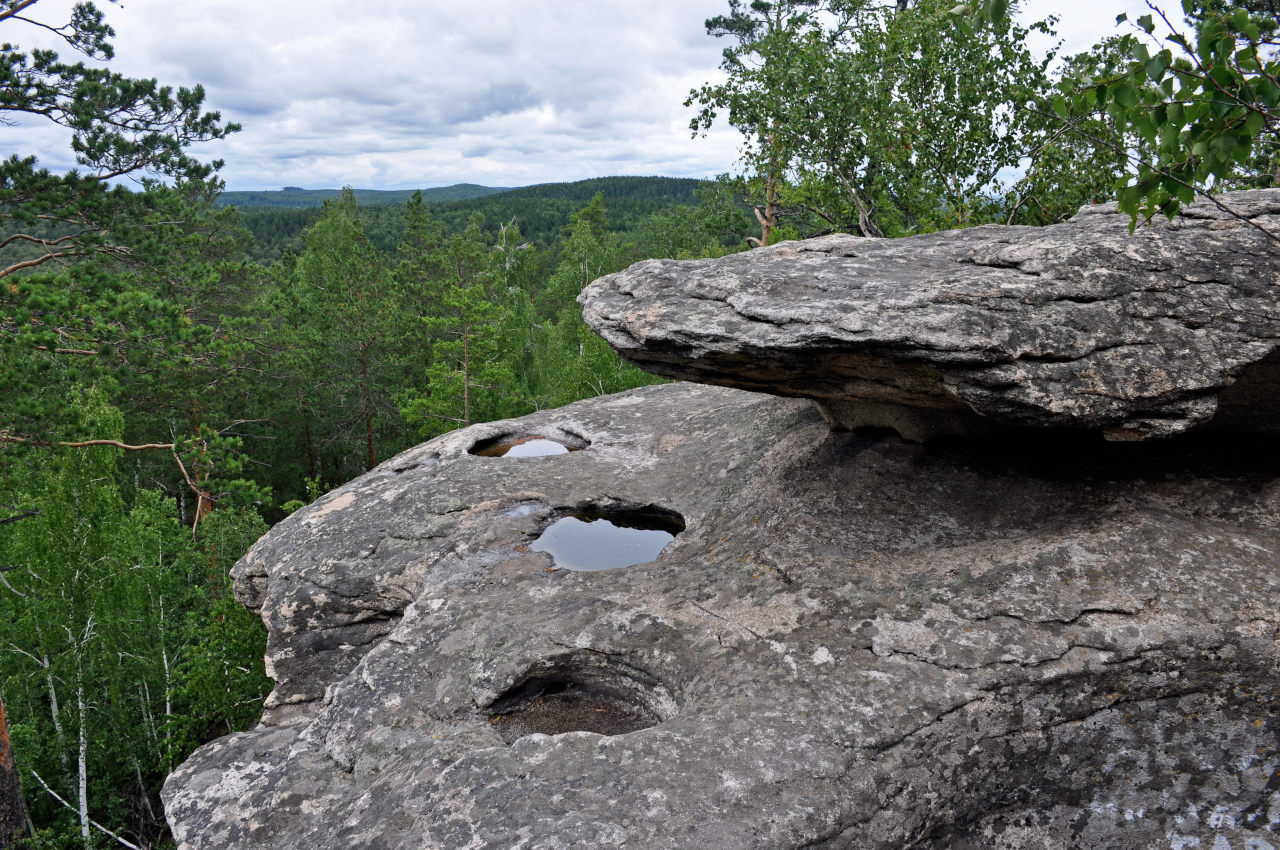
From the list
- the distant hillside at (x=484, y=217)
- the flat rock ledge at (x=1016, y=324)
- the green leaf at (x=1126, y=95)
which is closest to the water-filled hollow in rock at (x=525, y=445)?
the flat rock ledge at (x=1016, y=324)

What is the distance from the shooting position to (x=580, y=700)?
6.86 m

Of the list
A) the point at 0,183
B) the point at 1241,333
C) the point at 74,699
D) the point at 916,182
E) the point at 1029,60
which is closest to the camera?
the point at 1241,333

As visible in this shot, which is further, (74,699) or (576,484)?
(74,699)

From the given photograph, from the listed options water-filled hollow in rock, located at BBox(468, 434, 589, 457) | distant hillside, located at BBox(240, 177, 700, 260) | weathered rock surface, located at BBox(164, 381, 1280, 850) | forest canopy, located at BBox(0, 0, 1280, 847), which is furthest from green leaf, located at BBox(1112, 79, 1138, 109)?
distant hillside, located at BBox(240, 177, 700, 260)

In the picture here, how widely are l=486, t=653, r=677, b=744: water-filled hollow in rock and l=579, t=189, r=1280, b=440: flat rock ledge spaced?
297cm

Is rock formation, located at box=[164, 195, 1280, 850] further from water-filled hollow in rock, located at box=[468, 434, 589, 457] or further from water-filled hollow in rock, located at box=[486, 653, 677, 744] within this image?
water-filled hollow in rock, located at box=[468, 434, 589, 457]

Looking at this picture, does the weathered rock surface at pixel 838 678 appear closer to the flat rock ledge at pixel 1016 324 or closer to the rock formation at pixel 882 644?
the rock formation at pixel 882 644

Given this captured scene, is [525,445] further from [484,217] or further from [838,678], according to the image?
[484,217]

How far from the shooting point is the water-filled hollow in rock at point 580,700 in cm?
648

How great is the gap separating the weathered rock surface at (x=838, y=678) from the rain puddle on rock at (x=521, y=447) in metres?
3.33

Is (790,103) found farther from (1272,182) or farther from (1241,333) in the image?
(1241,333)

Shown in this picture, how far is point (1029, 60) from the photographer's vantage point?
1330 cm

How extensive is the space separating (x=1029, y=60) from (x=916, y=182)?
259 cm

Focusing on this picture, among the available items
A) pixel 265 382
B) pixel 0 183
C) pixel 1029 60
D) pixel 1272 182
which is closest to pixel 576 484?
pixel 0 183
